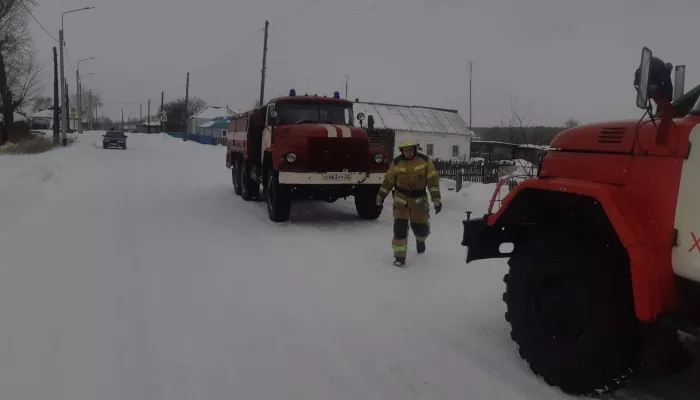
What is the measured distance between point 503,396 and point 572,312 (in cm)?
67

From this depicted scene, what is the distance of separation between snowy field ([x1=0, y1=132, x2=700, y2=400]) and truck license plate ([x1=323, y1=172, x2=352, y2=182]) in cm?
84

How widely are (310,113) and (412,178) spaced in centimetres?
375

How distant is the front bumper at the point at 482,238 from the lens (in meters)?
4.18

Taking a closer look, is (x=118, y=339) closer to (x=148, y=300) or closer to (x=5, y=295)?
(x=148, y=300)

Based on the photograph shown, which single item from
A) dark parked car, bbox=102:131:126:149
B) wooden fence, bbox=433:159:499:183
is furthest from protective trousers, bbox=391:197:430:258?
dark parked car, bbox=102:131:126:149

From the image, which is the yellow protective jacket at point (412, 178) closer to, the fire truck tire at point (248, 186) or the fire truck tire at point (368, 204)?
the fire truck tire at point (368, 204)

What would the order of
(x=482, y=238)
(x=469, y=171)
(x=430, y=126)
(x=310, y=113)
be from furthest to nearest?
(x=430, y=126) < (x=469, y=171) < (x=310, y=113) < (x=482, y=238)

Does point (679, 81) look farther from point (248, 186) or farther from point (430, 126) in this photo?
point (430, 126)

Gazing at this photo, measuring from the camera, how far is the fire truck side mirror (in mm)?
2553

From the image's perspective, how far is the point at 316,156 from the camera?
8.80 m

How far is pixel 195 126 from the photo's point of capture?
334ft

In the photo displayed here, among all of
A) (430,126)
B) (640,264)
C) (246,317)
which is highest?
(430,126)

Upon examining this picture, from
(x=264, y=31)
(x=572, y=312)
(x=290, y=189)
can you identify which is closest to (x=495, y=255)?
(x=572, y=312)

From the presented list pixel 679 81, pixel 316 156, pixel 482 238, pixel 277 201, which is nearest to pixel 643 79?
pixel 679 81
